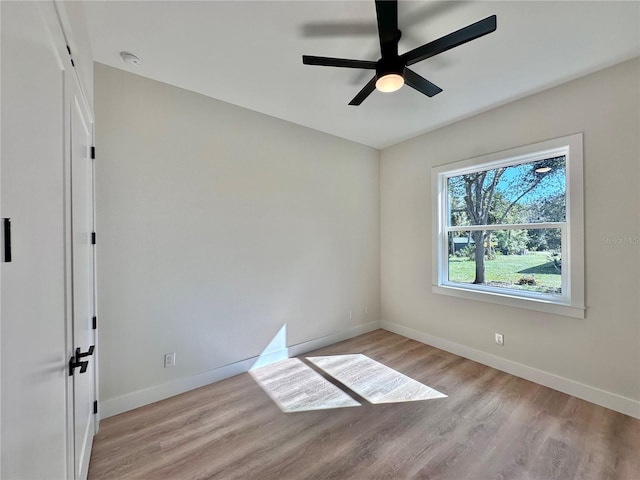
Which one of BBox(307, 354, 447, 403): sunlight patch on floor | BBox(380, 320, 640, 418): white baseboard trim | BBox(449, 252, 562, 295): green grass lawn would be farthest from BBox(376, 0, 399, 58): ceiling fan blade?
BBox(380, 320, 640, 418): white baseboard trim

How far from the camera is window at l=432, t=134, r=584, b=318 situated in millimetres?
2471

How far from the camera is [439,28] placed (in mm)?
1843

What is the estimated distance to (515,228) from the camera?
2.88 meters

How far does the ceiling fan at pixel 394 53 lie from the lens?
4.88 feet

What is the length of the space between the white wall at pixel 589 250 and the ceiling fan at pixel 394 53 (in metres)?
1.30

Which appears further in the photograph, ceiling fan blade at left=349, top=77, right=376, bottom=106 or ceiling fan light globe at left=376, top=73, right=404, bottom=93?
ceiling fan blade at left=349, top=77, right=376, bottom=106

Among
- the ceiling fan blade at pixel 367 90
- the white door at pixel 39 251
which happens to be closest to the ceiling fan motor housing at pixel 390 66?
the ceiling fan blade at pixel 367 90

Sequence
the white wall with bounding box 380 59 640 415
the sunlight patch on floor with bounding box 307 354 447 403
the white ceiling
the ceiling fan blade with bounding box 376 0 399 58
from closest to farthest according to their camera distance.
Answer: the ceiling fan blade with bounding box 376 0 399 58
the white ceiling
the white wall with bounding box 380 59 640 415
the sunlight patch on floor with bounding box 307 354 447 403

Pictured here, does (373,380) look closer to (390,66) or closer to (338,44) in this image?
(390,66)

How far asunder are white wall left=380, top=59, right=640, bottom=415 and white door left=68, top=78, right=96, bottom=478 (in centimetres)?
345

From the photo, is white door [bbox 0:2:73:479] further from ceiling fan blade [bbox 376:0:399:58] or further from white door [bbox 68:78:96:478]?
ceiling fan blade [bbox 376:0:399:58]

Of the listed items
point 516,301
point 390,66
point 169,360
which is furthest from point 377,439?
point 390,66

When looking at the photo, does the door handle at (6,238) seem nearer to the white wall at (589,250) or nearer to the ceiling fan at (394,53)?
the ceiling fan at (394,53)

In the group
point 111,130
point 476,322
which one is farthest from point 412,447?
point 111,130
